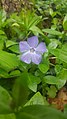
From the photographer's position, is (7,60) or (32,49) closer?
(7,60)

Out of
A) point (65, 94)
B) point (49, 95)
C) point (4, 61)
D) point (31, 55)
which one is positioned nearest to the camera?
point (4, 61)

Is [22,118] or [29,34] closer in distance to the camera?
[22,118]

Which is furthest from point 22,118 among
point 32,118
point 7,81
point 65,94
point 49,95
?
point 65,94

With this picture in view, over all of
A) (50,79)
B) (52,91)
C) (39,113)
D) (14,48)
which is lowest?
(52,91)

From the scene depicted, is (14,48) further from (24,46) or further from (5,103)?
(5,103)

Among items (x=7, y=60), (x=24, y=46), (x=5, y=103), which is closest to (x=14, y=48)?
(x=24, y=46)

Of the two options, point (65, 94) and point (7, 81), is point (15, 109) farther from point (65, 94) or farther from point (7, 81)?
point (65, 94)
